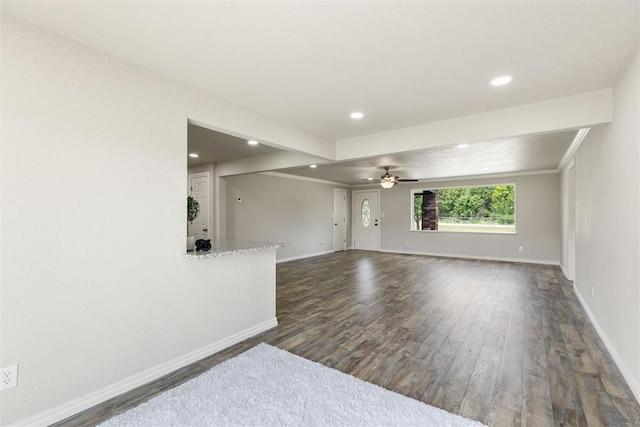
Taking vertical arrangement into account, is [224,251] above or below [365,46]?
below

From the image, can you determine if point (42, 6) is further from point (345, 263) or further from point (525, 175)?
point (525, 175)

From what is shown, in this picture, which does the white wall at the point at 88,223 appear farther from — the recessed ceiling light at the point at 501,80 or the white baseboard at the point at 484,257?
the white baseboard at the point at 484,257

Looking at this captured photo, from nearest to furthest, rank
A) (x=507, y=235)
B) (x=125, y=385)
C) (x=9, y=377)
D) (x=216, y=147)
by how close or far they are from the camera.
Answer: (x=9, y=377)
(x=125, y=385)
(x=216, y=147)
(x=507, y=235)

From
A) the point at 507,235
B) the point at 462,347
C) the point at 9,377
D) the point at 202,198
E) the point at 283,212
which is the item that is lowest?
the point at 462,347

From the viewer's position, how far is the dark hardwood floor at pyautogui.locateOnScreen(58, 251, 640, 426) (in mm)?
1903

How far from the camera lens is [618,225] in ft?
7.61

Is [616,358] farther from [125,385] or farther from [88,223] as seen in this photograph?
[88,223]

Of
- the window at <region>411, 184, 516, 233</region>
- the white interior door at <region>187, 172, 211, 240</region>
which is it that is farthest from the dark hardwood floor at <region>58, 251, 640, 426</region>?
the window at <region>411, 184, 516, 233</region>

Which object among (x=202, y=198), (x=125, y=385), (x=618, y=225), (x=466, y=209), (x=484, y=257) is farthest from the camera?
(x=466, y=209)

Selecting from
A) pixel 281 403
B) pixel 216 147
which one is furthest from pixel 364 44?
pixel 216 147

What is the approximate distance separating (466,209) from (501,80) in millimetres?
6242

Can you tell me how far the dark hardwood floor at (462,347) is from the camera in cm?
190

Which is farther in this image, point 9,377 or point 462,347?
point 462,347

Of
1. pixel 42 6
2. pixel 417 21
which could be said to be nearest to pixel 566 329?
pixel 417 21
